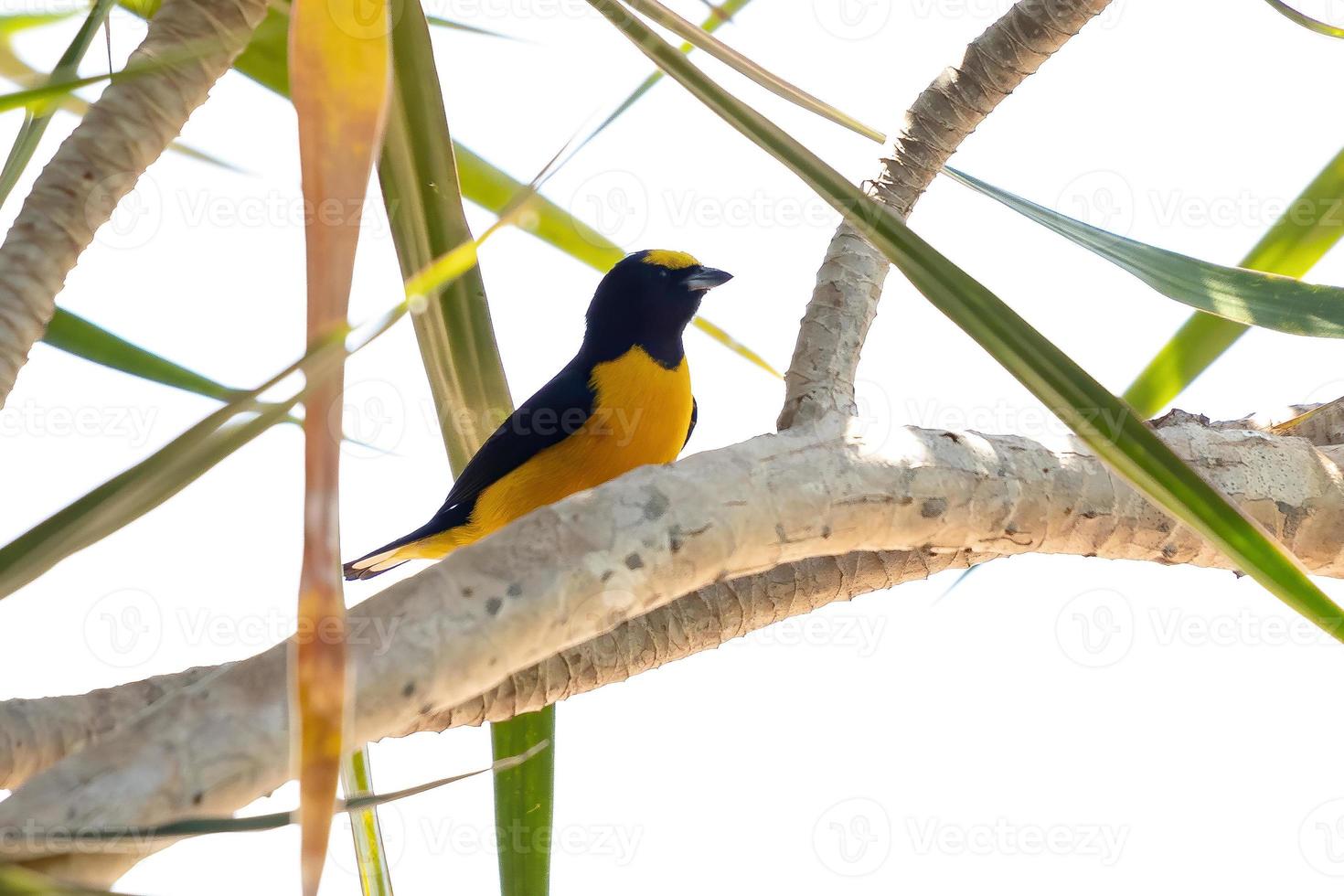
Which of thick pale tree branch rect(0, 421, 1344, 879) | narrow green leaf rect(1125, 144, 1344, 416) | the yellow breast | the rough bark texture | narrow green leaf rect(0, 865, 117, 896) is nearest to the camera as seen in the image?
narrow green leaf rect(0, 865, 117, 896)

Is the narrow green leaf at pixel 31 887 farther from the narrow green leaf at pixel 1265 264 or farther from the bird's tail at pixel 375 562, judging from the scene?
the narrow green leaf at pixel 1265 264

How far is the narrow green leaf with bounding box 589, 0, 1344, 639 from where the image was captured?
67 centimetres

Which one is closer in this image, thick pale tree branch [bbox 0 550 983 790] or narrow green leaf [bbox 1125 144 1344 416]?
thick pale tree branch [bbox 0 550 983 790]

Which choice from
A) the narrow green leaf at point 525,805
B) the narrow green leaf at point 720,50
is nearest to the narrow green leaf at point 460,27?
the narrow green leaf at point 720,50

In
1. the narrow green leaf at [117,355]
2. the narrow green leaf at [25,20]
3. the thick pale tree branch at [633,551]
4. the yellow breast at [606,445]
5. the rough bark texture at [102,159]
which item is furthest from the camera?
the yellow breast at [606,445]

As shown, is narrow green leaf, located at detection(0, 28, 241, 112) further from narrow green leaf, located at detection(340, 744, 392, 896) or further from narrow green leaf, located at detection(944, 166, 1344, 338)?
narrow green leaf, located at detection(944, 166, 1344, 338)

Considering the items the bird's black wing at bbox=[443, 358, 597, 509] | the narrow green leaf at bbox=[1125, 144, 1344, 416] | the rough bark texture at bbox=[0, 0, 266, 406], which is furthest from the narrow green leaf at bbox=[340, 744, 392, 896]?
the narrow green leaf at bbox=[1125, 144, 1344, 416]

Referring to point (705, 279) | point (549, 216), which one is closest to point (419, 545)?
point (549, 216)

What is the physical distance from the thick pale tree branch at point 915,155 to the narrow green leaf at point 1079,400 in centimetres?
39

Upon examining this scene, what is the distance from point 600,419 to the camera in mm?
1547

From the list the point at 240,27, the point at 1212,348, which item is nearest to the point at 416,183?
the point at 240,27

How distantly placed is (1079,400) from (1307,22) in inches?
33.4

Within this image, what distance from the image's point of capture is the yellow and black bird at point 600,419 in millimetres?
1506

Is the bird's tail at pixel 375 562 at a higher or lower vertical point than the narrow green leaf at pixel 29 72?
lower
